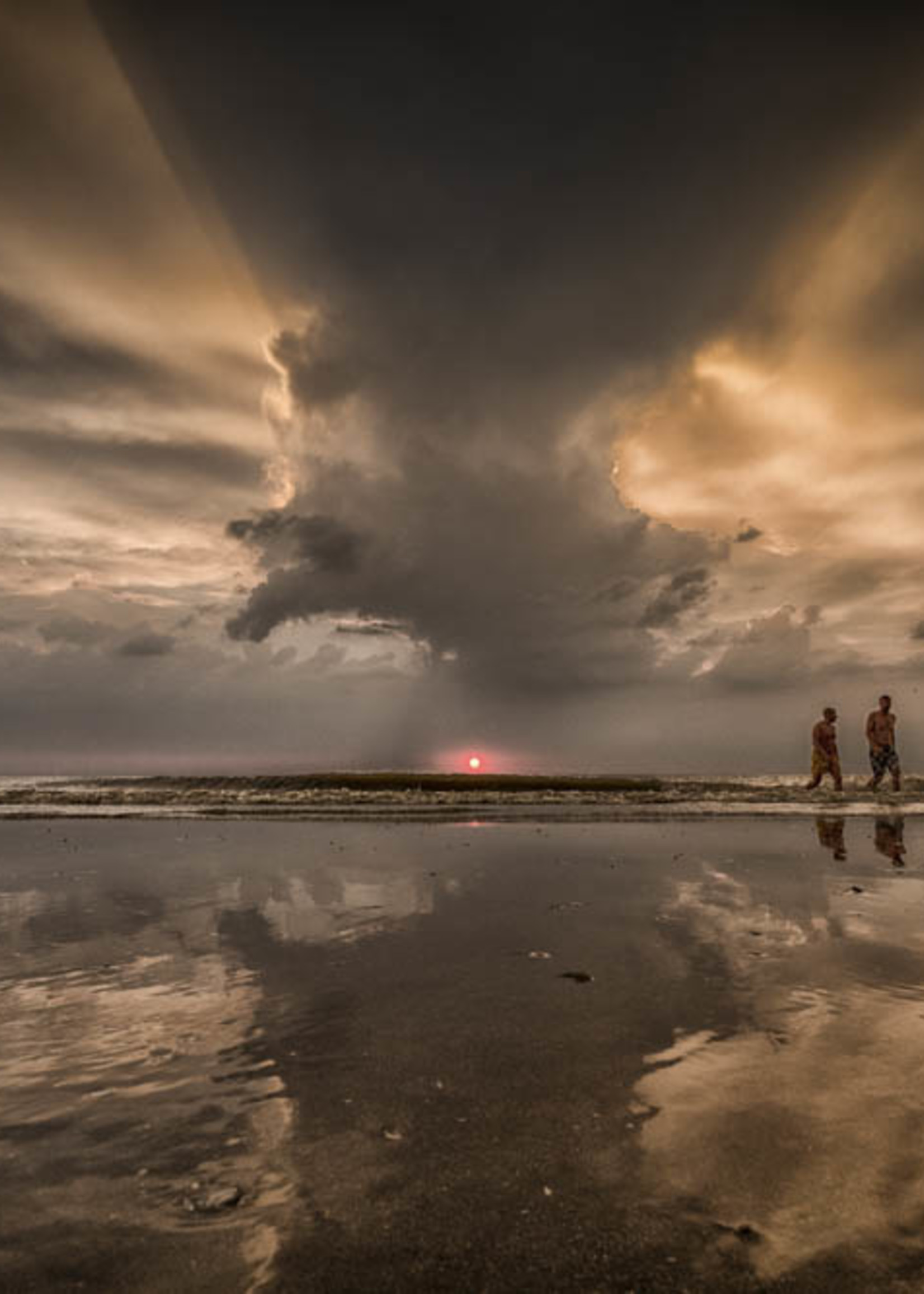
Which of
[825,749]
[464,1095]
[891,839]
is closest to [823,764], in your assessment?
[825,749]

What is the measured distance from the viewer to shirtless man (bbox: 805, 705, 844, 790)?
93.7 feet

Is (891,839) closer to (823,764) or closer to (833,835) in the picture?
(833,835)

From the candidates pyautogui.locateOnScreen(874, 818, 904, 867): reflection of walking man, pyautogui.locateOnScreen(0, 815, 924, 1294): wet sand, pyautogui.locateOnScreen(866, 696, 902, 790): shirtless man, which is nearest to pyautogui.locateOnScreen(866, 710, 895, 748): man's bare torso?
pyautogui.locateOnScreen(866, 696, 902, 790): shirtless man

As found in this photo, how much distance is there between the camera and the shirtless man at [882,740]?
28.0m

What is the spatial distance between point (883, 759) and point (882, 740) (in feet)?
2.35

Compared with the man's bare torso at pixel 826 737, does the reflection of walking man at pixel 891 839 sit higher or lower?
lower

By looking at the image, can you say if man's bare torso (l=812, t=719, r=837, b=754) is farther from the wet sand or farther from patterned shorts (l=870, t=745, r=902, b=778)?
the wet sand

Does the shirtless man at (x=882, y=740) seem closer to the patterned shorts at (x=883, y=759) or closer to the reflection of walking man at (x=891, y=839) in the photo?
the patterned shorts at (x=883, y=759)

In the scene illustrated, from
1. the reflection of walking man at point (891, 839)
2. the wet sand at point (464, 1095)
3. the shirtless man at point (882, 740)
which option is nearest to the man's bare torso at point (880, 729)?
the shirtless man at point (882, 740)

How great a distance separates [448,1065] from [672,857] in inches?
332

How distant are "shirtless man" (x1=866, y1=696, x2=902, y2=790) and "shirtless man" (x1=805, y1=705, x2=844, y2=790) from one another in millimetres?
1216

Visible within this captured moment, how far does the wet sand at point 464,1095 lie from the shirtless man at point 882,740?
880 inches

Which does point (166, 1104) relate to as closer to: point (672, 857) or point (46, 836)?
point (672, 857)

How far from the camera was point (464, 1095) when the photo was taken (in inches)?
145
